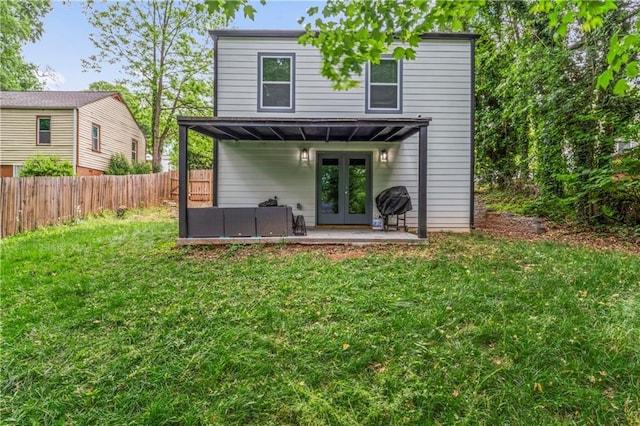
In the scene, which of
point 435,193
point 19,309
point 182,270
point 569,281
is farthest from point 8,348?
point 435,193

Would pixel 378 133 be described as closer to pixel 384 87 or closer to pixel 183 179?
pixel 384 87

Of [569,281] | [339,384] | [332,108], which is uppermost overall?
[332,108]

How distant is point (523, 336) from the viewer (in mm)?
3039

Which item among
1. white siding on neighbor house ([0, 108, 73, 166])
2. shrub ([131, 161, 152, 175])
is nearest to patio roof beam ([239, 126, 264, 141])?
white siding on neighbor house ([0, 108, 73, 166])

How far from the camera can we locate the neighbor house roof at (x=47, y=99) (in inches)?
588

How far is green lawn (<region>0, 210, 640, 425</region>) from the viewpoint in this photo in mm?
2367

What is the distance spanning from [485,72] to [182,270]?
11.7 meters

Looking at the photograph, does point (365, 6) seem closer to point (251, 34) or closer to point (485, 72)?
point (251, 34)

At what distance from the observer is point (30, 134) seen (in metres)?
15.0

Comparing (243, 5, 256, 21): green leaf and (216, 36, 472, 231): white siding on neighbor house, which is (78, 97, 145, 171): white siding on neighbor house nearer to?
(216, 36, 472, 231): white siding on neighbor house

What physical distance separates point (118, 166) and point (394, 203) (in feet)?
53.1

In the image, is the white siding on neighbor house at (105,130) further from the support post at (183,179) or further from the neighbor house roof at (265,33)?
the support post at (183,179)

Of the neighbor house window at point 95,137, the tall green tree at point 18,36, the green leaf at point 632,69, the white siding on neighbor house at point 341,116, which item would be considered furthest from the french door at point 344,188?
the tall green tree at point 18,36

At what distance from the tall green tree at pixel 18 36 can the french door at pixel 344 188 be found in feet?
62.4
